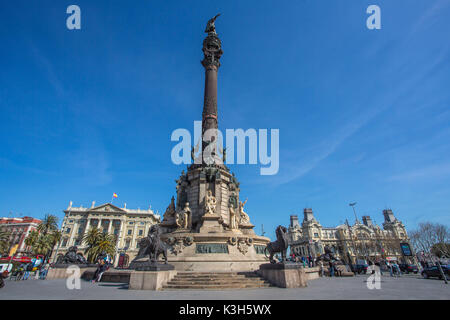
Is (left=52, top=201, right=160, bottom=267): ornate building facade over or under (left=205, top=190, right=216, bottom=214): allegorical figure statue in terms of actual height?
over

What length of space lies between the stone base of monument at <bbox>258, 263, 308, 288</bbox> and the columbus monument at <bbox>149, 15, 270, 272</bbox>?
448 centimetres

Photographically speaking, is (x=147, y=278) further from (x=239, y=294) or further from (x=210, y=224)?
(x=210, y=224)

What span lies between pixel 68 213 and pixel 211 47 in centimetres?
7678

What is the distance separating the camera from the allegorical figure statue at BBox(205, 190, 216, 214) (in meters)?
19.4

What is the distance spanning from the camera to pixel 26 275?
17562mm

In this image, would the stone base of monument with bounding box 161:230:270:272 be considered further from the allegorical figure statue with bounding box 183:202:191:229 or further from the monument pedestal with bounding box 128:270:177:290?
the monument pedestal with bounding box 128:270:177:290

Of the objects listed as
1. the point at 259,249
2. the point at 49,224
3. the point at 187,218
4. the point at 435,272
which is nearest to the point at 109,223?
the point at 49,224

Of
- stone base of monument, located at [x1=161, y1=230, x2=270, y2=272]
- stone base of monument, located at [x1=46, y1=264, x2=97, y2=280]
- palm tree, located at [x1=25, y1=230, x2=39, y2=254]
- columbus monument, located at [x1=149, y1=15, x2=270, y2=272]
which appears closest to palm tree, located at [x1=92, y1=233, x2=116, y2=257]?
palm tree, located at [x1=25, y1=230, x2=39, y2=254]

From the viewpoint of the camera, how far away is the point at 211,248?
53.7 feet

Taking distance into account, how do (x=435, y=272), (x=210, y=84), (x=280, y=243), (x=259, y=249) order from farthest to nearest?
(x=210, y=84) → (x=259, y=249) → (x=435, y=272) → (x=280, y=243)

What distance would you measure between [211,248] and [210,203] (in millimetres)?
4545

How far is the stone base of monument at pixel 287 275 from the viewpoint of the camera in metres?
10.8

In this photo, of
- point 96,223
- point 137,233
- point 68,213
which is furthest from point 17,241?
point 137,233
